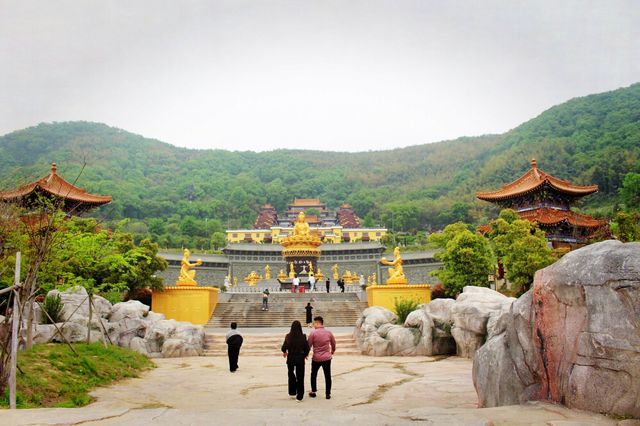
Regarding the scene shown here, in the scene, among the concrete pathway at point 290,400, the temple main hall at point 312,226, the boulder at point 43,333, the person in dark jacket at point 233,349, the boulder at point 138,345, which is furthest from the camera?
the temple main hall at point 312,226

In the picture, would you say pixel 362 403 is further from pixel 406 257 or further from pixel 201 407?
pixel 406 257

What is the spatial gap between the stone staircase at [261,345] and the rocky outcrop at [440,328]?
18.9 inches

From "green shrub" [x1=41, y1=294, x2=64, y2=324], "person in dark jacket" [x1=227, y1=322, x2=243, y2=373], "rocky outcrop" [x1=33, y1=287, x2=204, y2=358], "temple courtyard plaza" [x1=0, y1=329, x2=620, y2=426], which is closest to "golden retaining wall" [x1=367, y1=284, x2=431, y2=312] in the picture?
"temple courtyard plaza" [x1=0, y1=329, x2=620, y2=426]

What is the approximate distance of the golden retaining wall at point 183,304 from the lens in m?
21.4

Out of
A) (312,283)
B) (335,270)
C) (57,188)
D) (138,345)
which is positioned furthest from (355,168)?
(138,345)

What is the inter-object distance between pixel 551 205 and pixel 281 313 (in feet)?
70.2

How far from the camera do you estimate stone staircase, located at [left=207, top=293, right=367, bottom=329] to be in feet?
70.9

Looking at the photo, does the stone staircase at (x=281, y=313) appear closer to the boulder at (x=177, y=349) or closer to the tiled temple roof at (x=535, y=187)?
the boulder at (x=177, y=349)

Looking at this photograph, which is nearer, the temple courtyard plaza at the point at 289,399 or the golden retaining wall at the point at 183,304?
the temple courtyard plaza at the point at 289,399

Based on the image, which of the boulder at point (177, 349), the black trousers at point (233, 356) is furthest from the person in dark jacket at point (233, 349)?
the boulder at point (177, 349)

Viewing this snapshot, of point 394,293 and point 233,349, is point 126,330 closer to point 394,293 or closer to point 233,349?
point 233,349

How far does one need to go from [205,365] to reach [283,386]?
4.43m

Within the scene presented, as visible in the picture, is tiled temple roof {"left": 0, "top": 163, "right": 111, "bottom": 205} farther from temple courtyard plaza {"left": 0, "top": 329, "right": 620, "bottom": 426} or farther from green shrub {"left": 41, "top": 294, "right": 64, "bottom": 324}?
temple courtyard plaza {"left": 0, "top": 329, "right": 620, "bottom": 426}

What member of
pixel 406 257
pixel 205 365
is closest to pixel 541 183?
pixel 406 257
